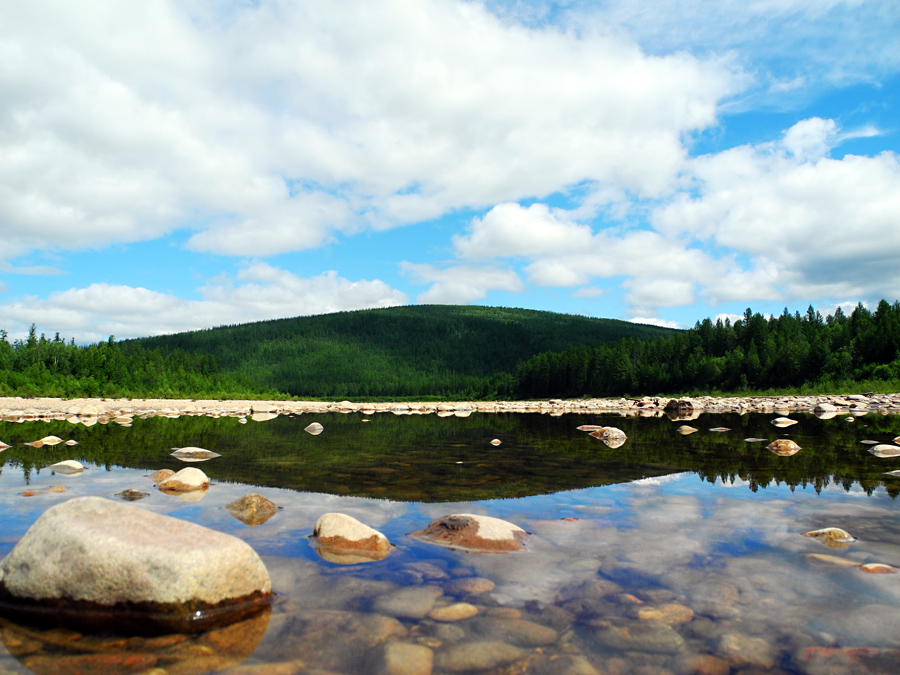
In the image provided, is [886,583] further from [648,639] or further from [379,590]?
[379,590]

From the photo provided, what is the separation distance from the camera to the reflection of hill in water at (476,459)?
1230 centimetres

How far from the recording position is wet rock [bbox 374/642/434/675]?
4.39 metres

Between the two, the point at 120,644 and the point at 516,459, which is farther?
the point at 516,459

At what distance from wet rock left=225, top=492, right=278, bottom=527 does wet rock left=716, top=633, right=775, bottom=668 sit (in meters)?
6.98

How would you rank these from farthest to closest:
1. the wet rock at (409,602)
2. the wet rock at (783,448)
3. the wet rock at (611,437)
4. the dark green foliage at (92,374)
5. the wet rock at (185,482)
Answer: the dark green foliage at (92,374) < the wet rock at (611,437) < the wet rock at (783,448) < the wet rock at (185,482) < the wet rock at (409,602)

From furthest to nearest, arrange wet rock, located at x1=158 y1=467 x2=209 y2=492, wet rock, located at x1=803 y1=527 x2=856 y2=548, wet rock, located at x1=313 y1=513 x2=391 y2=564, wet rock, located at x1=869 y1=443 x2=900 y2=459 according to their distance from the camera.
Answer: wet rock, located at x1=869 y1=443 x2=900 y2=459 < wet rock, located at x1=158 y1=467 x2=209 y2=492 < wet rock, located at x1=803 y1=527 x2=856 y2=548 < wet rock, located at x1=313 y1=513 x2=391 y2=564

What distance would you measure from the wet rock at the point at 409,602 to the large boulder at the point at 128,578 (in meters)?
1.31

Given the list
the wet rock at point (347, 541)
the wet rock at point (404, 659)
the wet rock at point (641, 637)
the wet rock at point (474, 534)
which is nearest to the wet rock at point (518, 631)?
the wet rock at point (641, 637)

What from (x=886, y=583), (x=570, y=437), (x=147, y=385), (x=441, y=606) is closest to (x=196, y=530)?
(x=441, y=606)

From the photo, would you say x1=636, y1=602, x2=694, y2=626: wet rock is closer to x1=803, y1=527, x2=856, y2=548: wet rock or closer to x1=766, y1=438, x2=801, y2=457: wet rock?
x1=803, y1=527, x2=856, y2=548: wet rock

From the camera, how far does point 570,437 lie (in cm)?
2364

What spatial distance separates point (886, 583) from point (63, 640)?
Result: 8.77 m

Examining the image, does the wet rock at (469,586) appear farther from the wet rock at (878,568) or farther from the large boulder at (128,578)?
the wet rock at (878,568)

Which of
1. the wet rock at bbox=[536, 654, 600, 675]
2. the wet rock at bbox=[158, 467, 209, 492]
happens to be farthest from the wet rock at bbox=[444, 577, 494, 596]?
the wet rock at bbox=[158, 467, 209, 492]
